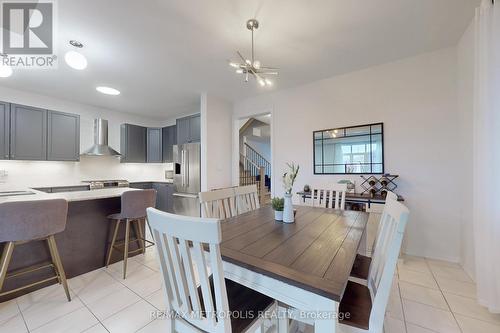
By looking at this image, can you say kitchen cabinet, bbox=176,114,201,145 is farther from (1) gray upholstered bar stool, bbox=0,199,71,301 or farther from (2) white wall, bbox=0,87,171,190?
(1) gray upholstered bar stool, bbox=0,199,71,301

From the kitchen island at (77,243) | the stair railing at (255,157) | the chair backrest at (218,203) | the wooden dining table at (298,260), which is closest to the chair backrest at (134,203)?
the kitchen island at (77,243)

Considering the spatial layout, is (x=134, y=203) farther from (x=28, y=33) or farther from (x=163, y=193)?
(x=163, y=193)

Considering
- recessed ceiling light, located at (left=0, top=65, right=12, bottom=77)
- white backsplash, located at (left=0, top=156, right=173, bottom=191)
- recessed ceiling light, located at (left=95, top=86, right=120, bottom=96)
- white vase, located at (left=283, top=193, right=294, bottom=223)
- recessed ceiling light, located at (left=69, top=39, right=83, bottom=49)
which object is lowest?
white vase, located at (left=283, top=193, right=294, bottom=223)

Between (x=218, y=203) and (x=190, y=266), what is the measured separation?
1.05 m

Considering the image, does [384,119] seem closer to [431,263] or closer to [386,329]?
[431,263]

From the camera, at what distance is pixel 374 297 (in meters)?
0.98

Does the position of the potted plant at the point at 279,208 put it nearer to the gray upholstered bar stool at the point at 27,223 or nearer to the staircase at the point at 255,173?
the gray upholstered bar stool at the point at 27,223

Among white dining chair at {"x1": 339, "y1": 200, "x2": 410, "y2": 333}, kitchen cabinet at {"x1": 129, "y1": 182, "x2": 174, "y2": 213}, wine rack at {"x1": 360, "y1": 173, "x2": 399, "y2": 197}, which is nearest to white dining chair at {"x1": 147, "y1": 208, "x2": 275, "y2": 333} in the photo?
white dining chair at {"x1": 339, "y1": 200, "x2": 410, "y2": 333}

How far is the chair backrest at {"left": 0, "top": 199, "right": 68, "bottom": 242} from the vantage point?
1.52 m

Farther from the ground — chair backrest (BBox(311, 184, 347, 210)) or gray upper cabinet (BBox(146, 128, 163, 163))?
gray upper cabinet (BBox(146, 128, 163, 163))

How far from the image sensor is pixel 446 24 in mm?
2045

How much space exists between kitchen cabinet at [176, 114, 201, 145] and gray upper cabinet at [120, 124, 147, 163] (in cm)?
127

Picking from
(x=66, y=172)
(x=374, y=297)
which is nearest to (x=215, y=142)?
(x=66, y=172)

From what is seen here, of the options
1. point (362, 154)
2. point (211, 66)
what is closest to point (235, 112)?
point (211, 66)
